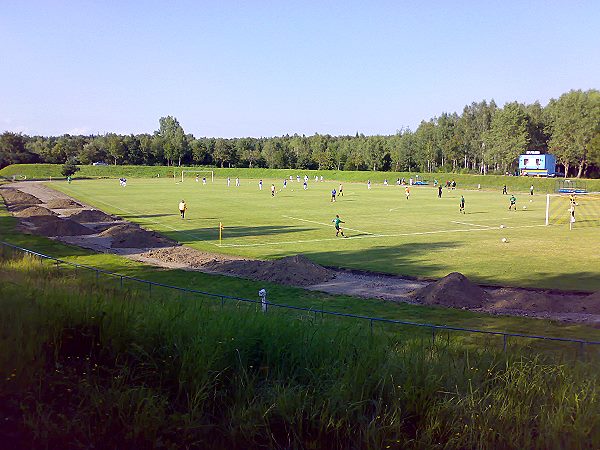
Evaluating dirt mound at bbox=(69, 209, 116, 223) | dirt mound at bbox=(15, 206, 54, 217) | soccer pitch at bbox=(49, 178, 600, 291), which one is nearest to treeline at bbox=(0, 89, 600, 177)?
soccer pitch at bbox=(49, 178, 600, 291)

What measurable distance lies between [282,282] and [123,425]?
18521 mm

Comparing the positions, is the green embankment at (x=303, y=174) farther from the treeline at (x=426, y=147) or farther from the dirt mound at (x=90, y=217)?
the dirt mound at (x=90, y=217)

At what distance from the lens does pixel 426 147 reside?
155m

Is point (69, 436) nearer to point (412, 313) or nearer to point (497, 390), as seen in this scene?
point (497, 390)

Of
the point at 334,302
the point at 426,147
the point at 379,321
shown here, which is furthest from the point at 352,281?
the point at 426,147

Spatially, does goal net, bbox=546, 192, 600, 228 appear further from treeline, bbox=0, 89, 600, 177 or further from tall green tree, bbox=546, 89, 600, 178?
treeline, bbox=0, 89, 600, 177

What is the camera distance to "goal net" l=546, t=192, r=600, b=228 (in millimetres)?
50084

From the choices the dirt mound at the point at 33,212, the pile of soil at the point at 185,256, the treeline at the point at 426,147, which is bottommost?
the pile of soil at the point at 185,256

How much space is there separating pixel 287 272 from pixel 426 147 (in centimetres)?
13585

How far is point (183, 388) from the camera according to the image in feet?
22.3

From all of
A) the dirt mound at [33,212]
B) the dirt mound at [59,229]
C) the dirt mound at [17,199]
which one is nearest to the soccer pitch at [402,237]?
the dirt mound at [59,229]

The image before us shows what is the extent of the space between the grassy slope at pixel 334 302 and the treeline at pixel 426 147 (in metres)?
104

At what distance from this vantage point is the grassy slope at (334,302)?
18250 millimetres

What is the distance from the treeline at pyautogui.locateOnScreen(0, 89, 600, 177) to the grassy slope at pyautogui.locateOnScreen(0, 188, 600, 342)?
104 metres
